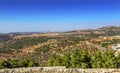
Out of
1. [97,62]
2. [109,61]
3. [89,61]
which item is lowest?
[89,61]

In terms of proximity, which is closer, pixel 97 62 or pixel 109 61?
pixel 109 61

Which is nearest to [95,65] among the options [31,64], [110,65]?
[110,65]

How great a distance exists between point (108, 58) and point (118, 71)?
896 inches

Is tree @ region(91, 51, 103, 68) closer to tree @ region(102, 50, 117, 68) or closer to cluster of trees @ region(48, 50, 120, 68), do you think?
cluster of trees @ region(48, 50, 120, 68)

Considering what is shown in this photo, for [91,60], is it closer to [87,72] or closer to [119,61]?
[119,61]

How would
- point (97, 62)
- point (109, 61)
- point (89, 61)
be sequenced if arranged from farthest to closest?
point (89, 61) < point (97, 62) < point (109, 61)

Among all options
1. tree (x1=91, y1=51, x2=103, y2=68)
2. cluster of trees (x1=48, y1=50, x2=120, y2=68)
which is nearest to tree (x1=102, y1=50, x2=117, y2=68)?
cluster of trees (x1=48, y1=50, x2=120, y2=68)

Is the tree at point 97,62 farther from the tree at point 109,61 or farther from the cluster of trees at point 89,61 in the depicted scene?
the tree at point 109,61

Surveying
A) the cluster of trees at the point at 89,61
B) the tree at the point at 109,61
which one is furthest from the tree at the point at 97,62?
the tree at the point at 109,61

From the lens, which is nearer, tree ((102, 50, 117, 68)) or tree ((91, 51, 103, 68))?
tree ((91, 51, 103, 68))

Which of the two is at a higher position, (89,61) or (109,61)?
(109,61)

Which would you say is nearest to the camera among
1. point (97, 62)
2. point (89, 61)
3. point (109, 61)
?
point (109, 61)

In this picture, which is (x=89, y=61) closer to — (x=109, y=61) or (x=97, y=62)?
(x=97, y=62)

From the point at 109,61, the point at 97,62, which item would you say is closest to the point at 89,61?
the point at 97,62
